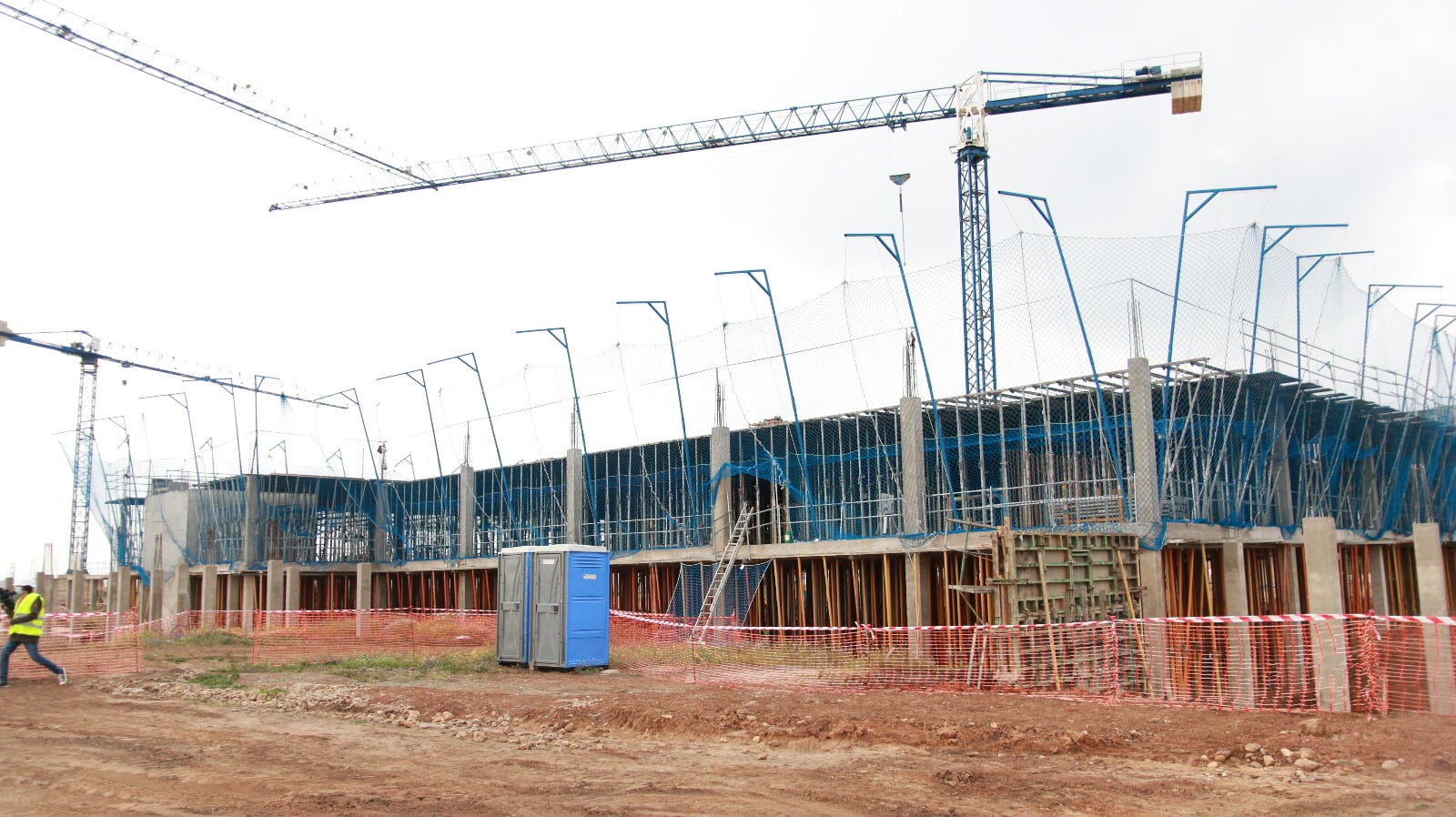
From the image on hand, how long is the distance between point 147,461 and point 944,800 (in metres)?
54.2

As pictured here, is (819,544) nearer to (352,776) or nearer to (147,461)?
(352,776)

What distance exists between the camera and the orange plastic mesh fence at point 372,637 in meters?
23.5

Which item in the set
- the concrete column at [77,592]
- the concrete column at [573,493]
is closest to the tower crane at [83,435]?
the concrete column at [77,592]

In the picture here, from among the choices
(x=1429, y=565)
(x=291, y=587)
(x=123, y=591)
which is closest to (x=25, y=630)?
(x=1429, y=565)

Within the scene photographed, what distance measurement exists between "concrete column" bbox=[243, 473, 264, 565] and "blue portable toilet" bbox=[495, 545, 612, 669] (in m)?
29.7

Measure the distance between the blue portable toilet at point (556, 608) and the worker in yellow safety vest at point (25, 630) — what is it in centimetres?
709

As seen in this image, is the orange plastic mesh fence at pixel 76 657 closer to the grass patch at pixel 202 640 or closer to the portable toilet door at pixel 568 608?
the grass patch at pixel 202 640

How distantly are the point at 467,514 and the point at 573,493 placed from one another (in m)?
6.69

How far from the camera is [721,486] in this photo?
29.4m

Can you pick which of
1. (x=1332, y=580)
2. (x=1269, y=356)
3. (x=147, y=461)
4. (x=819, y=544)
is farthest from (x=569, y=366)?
(x=147, y=461)

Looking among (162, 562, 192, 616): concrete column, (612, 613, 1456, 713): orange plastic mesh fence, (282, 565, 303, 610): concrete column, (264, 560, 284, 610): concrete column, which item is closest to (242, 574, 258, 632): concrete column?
(282, 565, 303, 610): concrete column

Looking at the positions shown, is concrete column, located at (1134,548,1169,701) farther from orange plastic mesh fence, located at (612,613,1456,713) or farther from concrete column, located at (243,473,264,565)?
concrete column, located at (243,473,264,565)

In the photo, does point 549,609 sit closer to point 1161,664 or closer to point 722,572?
point 722,572

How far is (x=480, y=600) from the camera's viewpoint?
128 feet
